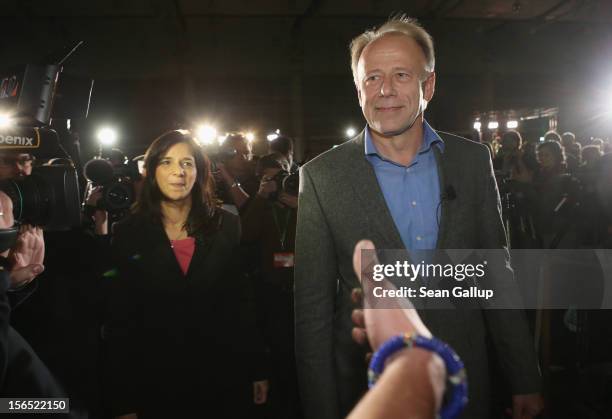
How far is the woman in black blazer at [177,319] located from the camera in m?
1.90

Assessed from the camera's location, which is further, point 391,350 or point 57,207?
point 57,207

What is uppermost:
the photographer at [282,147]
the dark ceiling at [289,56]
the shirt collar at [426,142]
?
the dark ceiling at [289,56]

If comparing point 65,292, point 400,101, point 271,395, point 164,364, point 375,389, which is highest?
point 400,101

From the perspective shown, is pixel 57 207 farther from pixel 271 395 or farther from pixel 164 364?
pixel 271 395

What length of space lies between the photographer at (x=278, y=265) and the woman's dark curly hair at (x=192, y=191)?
2.39 feet

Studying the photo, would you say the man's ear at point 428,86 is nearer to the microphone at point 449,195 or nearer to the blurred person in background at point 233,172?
the microphone at point 449,195

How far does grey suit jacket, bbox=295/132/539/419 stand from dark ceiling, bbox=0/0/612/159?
11236 mm

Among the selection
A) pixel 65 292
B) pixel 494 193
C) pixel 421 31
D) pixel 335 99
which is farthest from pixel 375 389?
pixel 335 99

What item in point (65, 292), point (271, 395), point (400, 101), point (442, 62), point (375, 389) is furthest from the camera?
point (442, 62)

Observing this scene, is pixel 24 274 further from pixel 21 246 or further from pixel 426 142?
pixel 426 142

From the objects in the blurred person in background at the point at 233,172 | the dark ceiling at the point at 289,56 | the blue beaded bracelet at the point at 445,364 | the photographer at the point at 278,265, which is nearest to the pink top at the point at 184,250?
the blurred person in background at the point at 233,172

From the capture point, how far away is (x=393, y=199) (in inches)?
58.6

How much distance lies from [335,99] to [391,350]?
557 inches

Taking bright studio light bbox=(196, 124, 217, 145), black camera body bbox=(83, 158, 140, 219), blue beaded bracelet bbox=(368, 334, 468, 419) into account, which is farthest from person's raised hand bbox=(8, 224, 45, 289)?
bright studio light bbox=(196, 124, 217, 145)
